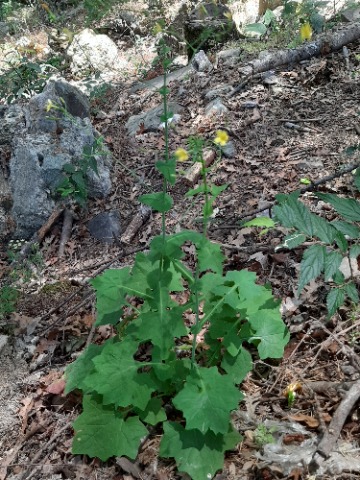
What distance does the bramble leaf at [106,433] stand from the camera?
7.32 feet

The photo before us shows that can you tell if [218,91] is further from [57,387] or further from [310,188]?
[57,387]

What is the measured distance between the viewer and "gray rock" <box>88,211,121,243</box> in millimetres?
4438

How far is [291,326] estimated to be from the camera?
2.75m

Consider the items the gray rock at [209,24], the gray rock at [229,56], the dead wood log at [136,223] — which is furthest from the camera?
the gray rock at [209,24]

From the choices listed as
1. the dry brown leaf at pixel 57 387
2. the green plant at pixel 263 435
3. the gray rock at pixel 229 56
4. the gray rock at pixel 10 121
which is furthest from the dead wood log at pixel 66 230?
the gray rock at pixel 229 56

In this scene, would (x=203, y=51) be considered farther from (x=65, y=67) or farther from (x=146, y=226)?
(x=146, y=226)

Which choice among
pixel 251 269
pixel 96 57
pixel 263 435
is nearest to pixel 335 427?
pixel 263 435

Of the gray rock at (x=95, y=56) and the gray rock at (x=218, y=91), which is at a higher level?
the gray rock at (x=95, y=56)

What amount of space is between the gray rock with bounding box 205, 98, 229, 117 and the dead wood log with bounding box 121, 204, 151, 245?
175 centimetres

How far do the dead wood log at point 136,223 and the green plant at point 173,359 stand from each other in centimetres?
172

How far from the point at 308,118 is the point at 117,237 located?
254 cm

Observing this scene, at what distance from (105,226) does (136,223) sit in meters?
0.34

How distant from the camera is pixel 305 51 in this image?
588cm

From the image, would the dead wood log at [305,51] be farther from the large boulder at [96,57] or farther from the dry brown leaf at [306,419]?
the dry brown leaf at [306,419]
